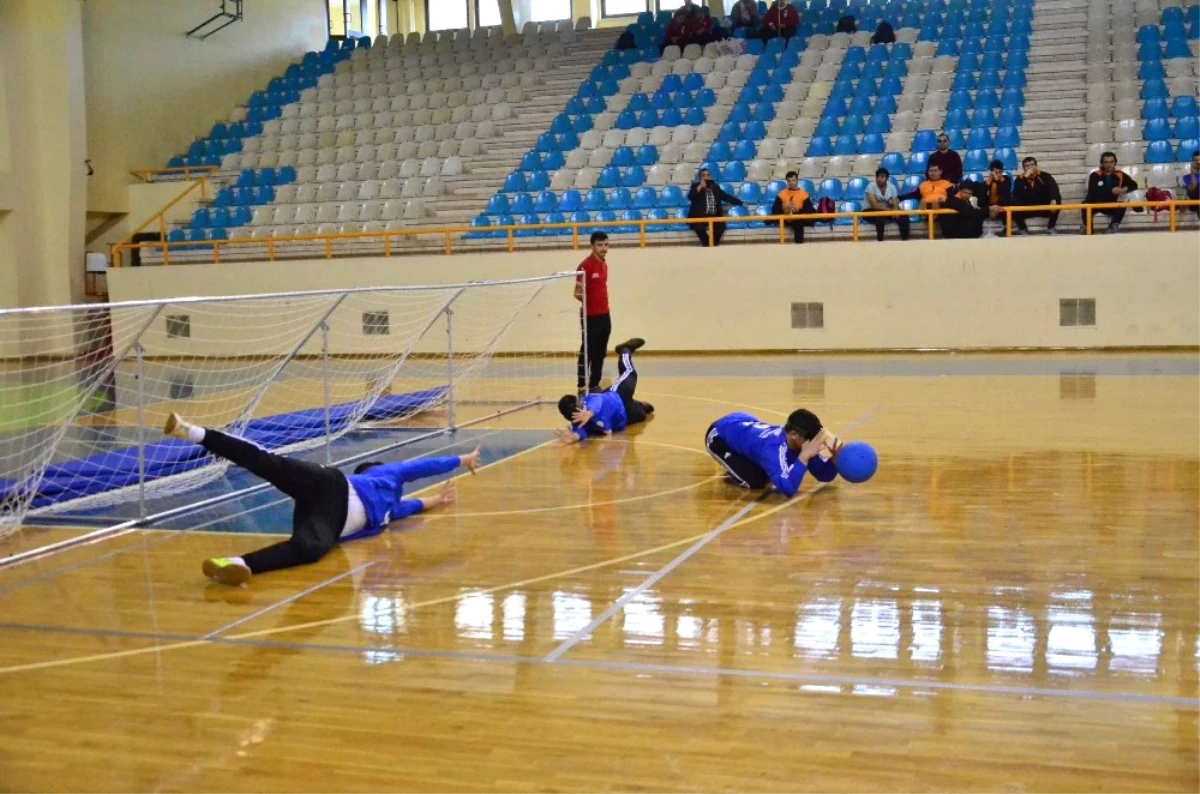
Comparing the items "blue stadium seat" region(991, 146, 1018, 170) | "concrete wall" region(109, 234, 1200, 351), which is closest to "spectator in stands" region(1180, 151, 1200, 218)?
"concrete wall" region(109, 234, 1200, 351)

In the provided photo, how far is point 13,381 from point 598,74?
13.7m

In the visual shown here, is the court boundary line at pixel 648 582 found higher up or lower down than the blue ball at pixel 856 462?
lower down

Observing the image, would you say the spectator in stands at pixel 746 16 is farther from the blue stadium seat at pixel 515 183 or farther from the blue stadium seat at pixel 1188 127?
the blue stadium seat at pixel 1188 127

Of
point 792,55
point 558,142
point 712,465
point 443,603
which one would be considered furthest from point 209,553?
point 792,55

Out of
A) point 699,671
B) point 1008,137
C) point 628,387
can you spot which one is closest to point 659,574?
point 699,671

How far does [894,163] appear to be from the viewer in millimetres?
20484

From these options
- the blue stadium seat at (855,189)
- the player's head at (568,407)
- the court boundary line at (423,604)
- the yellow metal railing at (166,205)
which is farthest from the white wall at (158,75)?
the court boundary line at (423,604)

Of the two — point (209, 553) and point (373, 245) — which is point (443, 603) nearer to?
point (209, 553)

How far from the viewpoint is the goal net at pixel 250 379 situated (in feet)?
28.4

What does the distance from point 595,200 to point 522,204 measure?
1.52m

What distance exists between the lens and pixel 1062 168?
19984 millimetres

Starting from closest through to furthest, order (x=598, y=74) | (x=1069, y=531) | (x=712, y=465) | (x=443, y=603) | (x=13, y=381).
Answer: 1. (x=443, y=603)
2. (x=1069, y=531)
3. (x=712, y=465)
4. (x=13, y=381)
5. (x=598, y=74)

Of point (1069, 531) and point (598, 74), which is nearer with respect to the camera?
point (1069, 531)

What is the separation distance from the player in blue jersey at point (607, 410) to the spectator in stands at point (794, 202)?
25.2 ft
